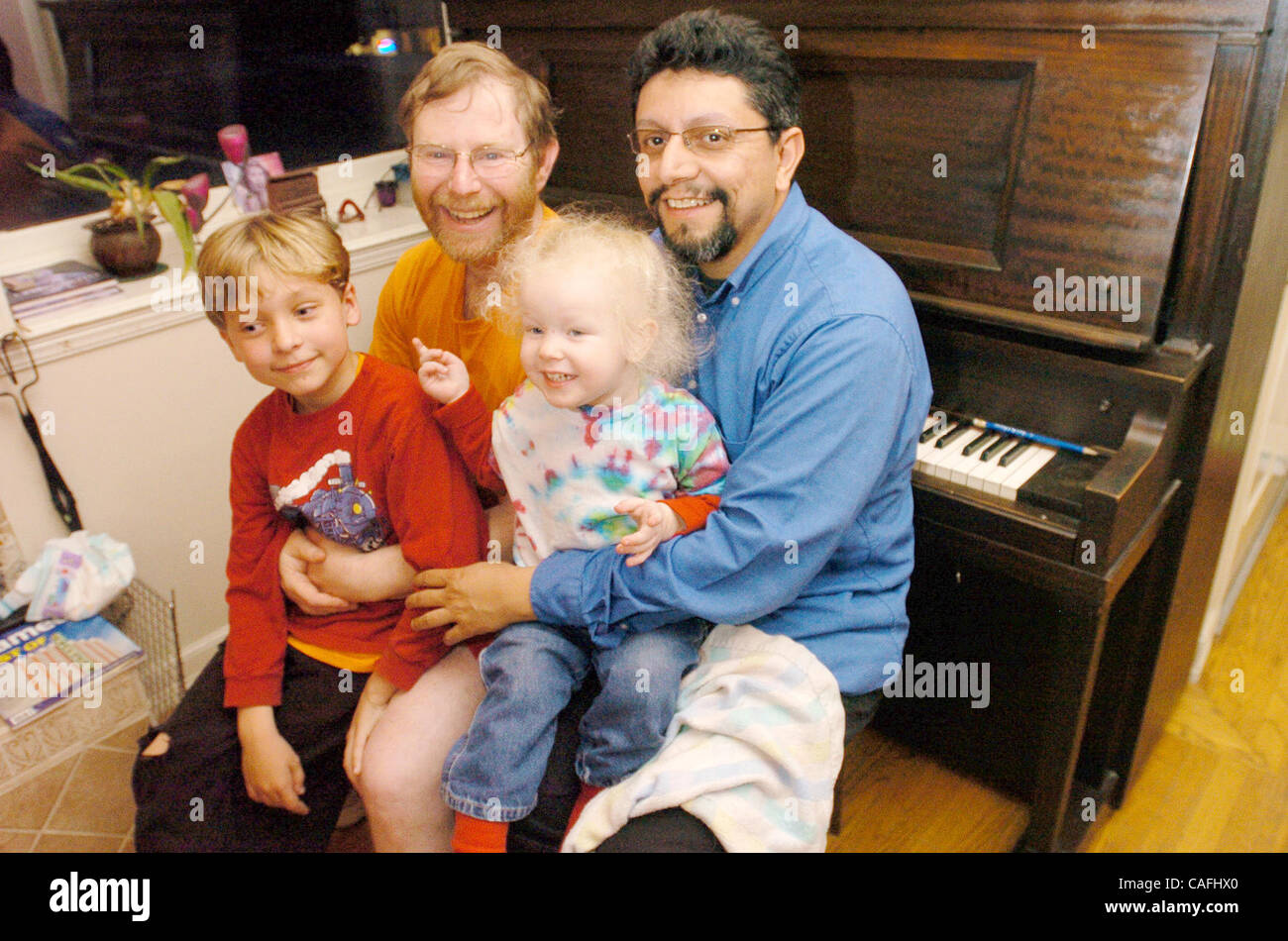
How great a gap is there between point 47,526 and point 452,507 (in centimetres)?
128

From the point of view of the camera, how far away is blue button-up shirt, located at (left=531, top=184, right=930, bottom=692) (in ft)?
4.66

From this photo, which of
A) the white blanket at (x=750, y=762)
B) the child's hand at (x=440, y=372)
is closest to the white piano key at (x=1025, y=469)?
the white blanket at (x=750, y=762)

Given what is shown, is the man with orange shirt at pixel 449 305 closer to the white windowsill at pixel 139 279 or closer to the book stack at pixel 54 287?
the white windowsill at pixel 139 279

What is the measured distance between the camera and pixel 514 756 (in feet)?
4.73

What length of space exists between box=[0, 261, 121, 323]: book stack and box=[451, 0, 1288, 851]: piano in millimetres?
1251

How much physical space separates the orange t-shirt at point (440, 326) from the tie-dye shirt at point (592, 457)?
→ 0.20 m

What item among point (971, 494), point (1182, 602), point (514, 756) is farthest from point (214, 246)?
point (1182, 602)

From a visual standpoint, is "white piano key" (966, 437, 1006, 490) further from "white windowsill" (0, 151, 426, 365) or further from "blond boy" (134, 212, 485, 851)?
"white windowsill" (0, 151, 426, 365)

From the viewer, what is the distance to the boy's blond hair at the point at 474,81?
5.63 ft

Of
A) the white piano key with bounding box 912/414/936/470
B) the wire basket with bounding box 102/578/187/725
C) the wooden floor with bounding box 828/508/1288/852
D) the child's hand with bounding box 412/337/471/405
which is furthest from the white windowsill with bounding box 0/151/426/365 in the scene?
the wooden floor with bounding box 828/508/1288/852

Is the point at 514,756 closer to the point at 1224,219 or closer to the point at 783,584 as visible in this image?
the point at 783,584

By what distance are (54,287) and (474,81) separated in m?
1.24

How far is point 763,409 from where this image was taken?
1.50 meters

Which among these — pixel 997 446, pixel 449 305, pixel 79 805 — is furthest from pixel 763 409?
pixel 79 805
